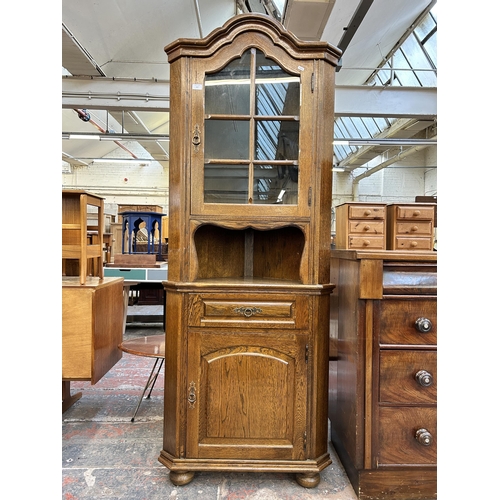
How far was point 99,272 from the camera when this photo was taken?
2.35 metres

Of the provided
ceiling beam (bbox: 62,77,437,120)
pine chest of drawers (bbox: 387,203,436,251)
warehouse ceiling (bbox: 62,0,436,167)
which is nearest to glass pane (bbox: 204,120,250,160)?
warehouse ceiling (bbox: 62,0,436,167)

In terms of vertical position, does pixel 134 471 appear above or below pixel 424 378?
below

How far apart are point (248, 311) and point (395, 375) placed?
25.2 inches

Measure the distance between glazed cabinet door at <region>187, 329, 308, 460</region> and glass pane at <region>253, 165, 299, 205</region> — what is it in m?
0.57

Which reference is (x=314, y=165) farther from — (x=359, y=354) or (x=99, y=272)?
(x=99, y=272)

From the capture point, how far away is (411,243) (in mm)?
5469

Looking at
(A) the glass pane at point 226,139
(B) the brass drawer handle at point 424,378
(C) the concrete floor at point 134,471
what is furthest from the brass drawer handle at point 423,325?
(A) the glass pane at point 226,139

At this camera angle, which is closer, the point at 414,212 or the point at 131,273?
the point at 131,273

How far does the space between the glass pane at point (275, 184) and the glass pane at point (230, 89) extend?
0.27 m

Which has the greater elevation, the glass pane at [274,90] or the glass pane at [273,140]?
the glass pane at [274,90]

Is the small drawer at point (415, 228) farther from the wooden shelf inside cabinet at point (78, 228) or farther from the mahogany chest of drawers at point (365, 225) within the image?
the wooden shelf inside cabinet at point (78, 228)

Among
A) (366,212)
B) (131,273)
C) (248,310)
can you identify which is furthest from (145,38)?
(248,310)

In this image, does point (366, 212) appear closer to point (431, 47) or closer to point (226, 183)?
point (431, 47)

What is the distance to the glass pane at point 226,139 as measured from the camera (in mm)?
1613
